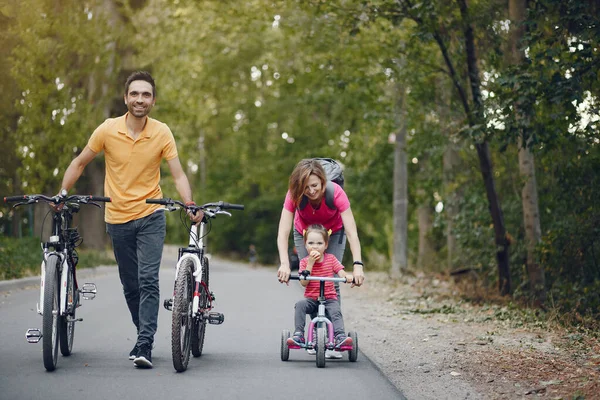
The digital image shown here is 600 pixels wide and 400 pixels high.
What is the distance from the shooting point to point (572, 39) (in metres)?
12.0

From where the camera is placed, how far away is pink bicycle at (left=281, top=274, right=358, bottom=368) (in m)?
7.41

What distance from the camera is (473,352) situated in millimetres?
8672

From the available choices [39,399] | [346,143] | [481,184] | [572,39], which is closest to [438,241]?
[346,143]

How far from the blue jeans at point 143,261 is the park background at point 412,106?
10.5 ft

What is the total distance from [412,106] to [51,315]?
1154 cm

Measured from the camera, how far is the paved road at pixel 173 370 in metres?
6.23

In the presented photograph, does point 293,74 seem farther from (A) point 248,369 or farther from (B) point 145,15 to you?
(A) point 248,369

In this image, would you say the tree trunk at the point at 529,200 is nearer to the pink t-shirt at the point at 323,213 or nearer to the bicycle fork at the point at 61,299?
the pink t-shirt at the point at 323,213

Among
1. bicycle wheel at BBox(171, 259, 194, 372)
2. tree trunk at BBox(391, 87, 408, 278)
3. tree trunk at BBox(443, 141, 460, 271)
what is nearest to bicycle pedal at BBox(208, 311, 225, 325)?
bicycle wheel at BBox(171, 259, 194, 372)

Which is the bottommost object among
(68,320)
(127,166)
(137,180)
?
(68,320)

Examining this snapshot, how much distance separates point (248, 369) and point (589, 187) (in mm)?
8721

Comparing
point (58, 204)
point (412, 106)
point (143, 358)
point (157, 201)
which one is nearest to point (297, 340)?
point (143, 358)

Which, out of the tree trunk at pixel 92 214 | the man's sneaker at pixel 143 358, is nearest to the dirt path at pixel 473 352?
the man's sneaker at pixel 143 358

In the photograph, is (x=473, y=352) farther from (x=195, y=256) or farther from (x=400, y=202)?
(x=400, y=202)
